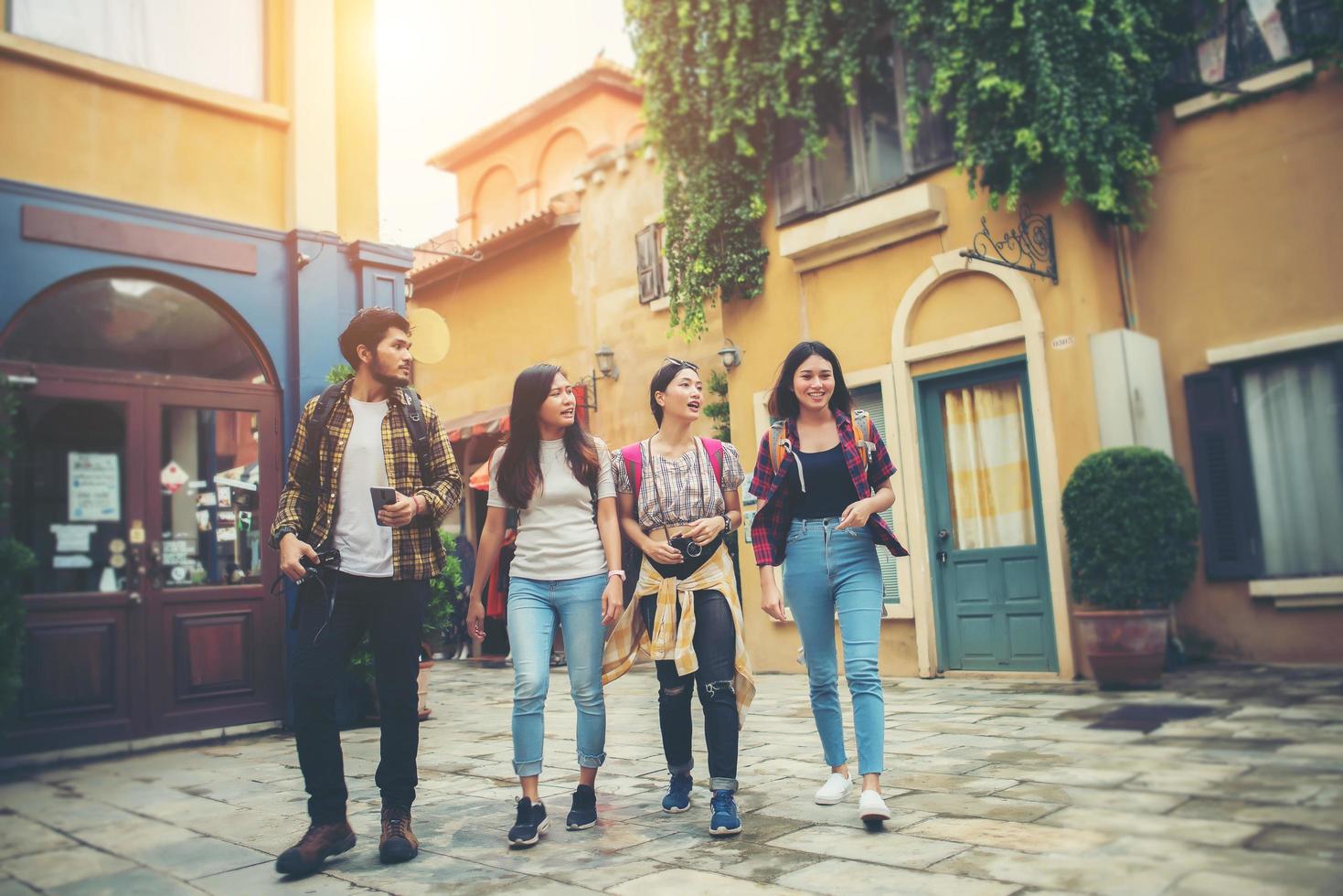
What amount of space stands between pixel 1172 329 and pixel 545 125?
16.1 meters

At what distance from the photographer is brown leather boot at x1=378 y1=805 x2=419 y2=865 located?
363cm

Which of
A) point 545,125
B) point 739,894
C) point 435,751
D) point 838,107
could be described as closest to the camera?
point 739,894

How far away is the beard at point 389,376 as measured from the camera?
13.2ft

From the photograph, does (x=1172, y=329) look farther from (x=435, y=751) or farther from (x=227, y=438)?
(x=227, y=438)

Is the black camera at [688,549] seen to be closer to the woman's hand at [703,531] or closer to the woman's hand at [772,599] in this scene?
the woman's hand at [703,531]

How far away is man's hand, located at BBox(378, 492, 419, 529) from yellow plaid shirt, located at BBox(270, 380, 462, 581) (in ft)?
0.29

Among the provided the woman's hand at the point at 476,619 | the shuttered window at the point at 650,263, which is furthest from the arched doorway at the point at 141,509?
the shuttered window at the point at 650,263

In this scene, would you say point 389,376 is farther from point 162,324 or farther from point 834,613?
point 162,324

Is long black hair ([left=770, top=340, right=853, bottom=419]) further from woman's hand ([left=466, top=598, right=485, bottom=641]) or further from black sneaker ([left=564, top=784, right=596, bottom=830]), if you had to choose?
black sneaker ([left=564, top=784, right=596, bottom=830])

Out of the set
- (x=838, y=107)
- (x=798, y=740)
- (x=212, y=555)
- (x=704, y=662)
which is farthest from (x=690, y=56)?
(x=704, y=662)

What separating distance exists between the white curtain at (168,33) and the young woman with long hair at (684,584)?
576cm

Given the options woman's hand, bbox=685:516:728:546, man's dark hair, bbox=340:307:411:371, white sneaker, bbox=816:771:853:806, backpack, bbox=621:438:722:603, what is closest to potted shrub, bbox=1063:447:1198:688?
white sneaker, bbox=816:771:853:806

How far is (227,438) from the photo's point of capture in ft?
25.3

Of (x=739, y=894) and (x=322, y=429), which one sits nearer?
(x=739, y=894)
